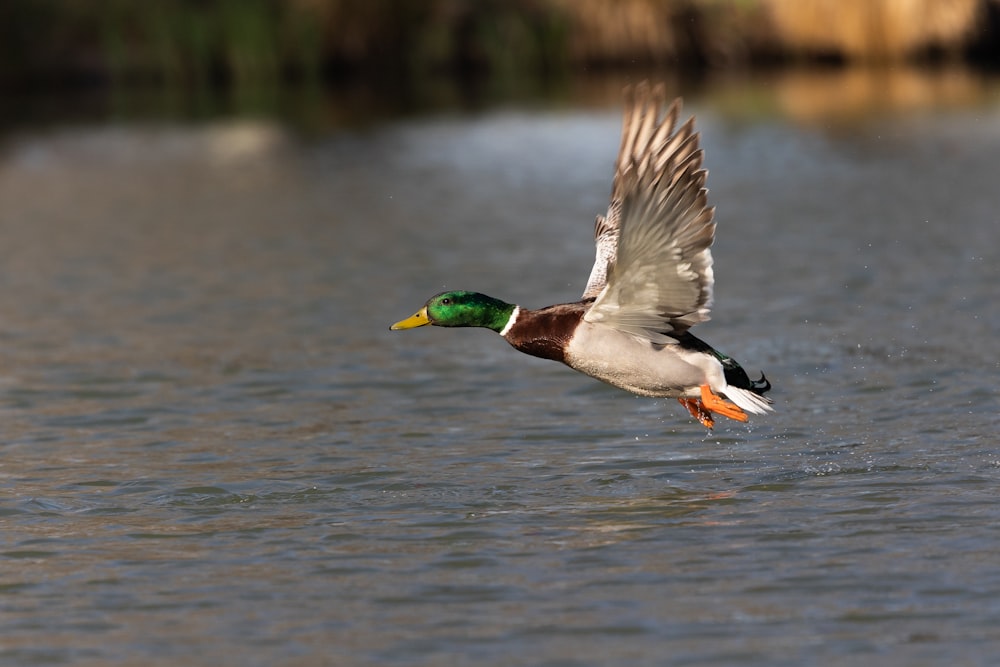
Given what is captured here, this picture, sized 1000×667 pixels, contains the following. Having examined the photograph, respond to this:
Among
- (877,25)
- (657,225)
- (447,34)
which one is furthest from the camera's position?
(447,34)

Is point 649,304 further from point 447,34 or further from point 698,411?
point 447,34

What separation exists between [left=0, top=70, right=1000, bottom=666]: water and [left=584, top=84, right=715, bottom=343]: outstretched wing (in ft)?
2.21

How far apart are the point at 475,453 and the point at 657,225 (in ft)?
4.91

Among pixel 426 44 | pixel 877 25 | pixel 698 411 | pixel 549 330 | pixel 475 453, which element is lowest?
pixel 475 453

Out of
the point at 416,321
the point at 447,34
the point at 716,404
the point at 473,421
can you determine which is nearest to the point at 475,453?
the point at 473,421

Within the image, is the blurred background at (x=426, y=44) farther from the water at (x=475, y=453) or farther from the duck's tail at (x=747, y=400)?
the duck's tail at (x=747, y=400)

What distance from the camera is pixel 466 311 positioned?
256 inches

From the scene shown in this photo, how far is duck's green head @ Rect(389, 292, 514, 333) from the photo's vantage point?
21.2 ft

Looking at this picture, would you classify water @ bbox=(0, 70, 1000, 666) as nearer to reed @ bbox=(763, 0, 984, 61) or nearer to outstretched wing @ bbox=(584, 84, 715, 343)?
outstretched wing @ bbox=(584, 84, 715, 343)

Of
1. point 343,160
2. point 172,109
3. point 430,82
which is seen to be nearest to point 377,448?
point 343,160

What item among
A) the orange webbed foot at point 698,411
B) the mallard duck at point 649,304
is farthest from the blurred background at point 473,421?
the mallard duck at point 649,304

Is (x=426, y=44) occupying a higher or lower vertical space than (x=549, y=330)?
higher

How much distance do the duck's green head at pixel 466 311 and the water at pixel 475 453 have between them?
0.57 metres

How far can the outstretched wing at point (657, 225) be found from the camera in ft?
18.9
